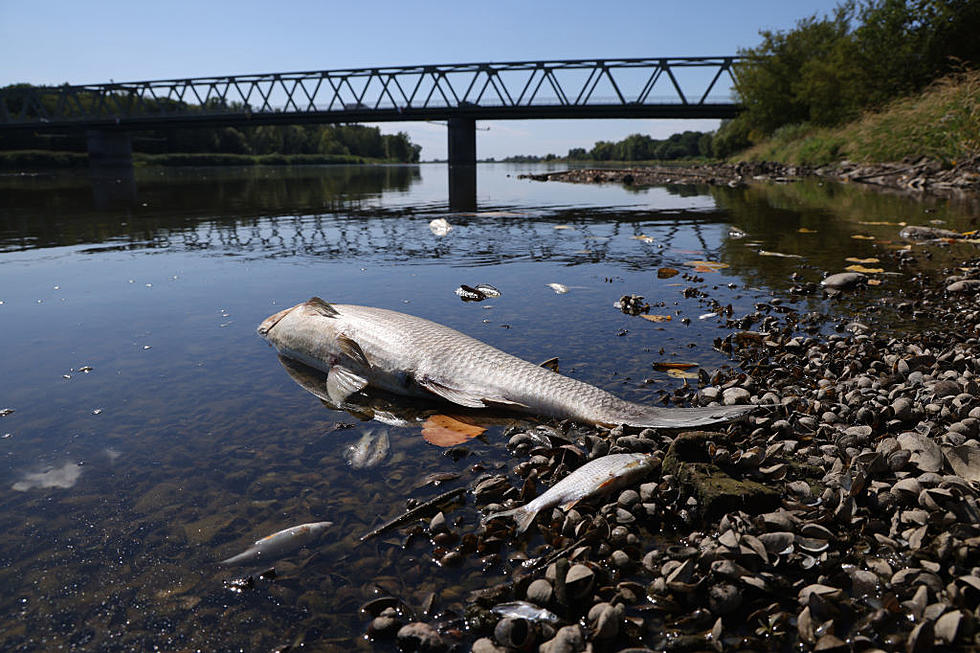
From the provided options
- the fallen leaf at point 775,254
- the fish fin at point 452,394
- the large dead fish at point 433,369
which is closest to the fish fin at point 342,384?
the large dead fish at point 433,369

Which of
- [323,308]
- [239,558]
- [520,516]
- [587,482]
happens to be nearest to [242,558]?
[239,558]

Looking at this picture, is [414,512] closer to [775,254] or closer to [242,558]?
[242,558]

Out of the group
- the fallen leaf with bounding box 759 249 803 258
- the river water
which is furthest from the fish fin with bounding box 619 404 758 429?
the fallen leaf with bounding box 759 249 803 258

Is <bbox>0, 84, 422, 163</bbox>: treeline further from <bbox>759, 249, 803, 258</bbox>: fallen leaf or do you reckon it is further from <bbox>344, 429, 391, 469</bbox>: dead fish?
<bbox>344, 429, 391, 469</bbox>: dead fish

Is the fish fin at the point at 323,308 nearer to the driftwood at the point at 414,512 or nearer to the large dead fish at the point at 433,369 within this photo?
the large dead fish at the point at 433,369

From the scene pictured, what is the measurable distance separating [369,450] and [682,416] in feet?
6.25

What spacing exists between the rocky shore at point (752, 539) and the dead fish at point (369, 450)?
71cm

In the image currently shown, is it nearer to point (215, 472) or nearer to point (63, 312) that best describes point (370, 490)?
point (215, 472)

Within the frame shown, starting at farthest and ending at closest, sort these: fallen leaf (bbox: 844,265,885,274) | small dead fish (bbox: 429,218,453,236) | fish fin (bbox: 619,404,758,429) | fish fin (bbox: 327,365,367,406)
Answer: small dead fish (bbox: 429,218,453,236) < fallen leaf (bbox: 844,265,885,274) < fish fin (bbox: 327,365,367,406) < fish fin (bbox: 619,404,758,429)

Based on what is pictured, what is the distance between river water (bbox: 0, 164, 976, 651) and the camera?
2498mm

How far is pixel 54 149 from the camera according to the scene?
298 feet

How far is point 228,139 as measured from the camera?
376 ft

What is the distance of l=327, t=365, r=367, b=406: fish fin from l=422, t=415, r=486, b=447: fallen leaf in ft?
2.52

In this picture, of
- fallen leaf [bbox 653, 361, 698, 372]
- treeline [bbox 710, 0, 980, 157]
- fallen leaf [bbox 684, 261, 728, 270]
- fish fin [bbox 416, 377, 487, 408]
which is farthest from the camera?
treeline [bbox 710, 0, 980, 157]
